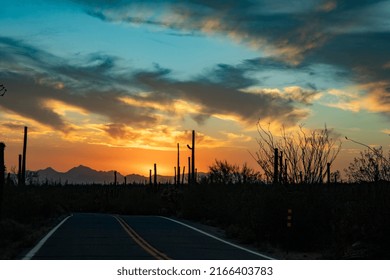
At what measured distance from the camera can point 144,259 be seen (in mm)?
16797

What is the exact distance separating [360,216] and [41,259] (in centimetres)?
965

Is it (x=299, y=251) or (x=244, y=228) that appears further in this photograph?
(x=244, y=228)

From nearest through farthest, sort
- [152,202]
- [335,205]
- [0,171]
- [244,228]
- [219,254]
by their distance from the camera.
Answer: [219,254]
[335,205]
[244,228]
[0,171]
[152,202]

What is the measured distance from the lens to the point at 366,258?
17547 millimetres

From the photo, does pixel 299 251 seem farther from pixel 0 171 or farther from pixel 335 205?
pixel 0 171

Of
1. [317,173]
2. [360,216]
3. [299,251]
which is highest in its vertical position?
[317,173]

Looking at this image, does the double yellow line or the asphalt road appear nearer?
the double yellow line

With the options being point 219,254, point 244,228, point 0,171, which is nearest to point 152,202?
point 0,171

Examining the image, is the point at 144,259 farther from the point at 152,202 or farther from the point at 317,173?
the point at 152,202

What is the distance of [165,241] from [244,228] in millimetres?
3994

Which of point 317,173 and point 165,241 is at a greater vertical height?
point 317,173

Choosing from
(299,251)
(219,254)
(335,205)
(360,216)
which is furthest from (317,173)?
(219,254)

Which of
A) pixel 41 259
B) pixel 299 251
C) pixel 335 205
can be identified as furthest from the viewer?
pixel 335 205

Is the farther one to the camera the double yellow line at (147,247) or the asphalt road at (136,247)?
the asphalt road at (136,247)
